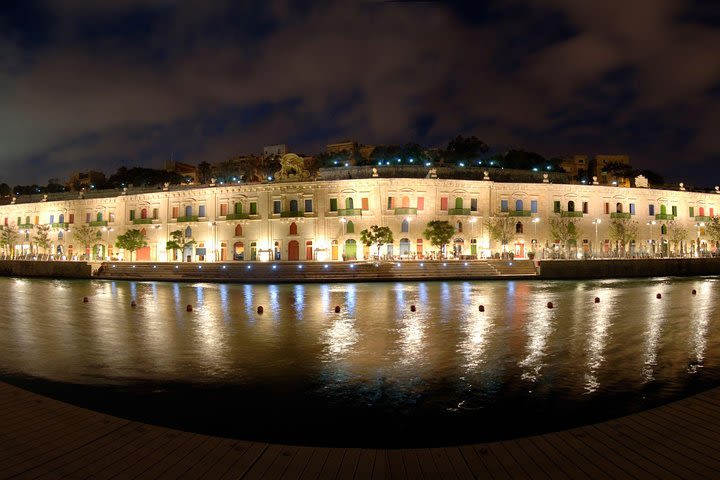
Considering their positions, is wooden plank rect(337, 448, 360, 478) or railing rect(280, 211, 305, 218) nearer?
wooden plank rect(337, 448, 360, 478)

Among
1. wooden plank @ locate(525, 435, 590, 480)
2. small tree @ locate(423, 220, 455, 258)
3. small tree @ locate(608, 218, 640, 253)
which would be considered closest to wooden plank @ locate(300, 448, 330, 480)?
wooden plank @ locate(525, 435, 590, 480)

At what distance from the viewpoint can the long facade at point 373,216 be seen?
53.8 meters

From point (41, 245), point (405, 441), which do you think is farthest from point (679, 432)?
point (41, 245)

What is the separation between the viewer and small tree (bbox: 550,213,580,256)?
55438 millimetres

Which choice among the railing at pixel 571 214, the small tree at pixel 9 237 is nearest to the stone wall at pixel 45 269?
the small tree at pixel 9 237

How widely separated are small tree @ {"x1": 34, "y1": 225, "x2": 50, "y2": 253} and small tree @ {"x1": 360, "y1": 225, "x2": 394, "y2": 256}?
4396 cm

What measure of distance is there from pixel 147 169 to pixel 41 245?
26250 millimetres

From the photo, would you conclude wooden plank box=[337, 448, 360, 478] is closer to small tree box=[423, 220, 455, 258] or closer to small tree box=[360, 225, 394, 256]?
small tree box=[360, 225, 394, 256]

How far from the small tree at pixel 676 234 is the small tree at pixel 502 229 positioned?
21.9 m

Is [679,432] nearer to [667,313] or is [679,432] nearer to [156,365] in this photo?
[156,365]

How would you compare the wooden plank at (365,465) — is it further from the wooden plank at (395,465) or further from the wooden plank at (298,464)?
the wooden plank at (298,464)

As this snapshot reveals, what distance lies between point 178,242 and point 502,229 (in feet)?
116

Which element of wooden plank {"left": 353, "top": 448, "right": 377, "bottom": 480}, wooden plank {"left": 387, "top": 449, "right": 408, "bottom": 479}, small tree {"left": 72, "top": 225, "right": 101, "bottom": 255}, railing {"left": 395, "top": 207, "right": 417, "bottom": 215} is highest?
railing {"left": 395, "top": 207, "right": 417, "bottom": 215}

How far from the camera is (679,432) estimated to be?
21.3ft
